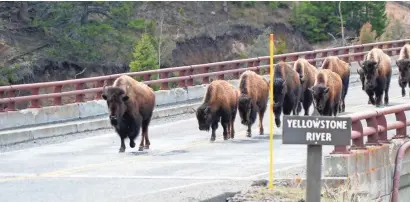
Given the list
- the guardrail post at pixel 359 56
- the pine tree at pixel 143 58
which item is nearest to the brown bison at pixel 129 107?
the guardrail post at pixel 359 56

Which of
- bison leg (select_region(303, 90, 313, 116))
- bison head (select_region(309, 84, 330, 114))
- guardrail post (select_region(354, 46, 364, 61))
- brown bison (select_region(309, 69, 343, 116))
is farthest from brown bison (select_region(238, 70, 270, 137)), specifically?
guardrail post (select_region(354, 46, 364, 61))

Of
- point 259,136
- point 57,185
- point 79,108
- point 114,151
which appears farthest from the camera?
point 79,108

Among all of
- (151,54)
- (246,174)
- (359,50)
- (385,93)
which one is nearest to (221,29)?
(151,54)

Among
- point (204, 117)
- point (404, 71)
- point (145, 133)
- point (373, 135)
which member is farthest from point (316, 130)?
point (404, 71)

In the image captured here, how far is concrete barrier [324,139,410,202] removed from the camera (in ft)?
49.0

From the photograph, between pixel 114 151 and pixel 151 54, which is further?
pixel 151 54

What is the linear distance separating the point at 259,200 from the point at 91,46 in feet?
114

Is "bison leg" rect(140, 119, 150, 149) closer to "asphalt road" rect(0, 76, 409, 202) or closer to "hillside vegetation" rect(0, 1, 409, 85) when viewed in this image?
"asphalt road" rect(0, 76, 409, 202)

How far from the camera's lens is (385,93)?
29.7 metres

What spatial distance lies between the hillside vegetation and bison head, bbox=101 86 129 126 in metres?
21.5

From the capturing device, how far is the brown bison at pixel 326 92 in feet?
78.2

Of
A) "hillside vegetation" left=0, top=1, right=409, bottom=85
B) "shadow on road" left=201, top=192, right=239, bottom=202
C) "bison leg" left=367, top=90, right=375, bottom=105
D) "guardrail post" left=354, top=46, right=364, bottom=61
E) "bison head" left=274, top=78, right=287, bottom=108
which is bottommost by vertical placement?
"shadow on road" left=201, top=192, right=239, bottom=202

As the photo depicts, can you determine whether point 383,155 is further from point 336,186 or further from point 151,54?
point 151,54

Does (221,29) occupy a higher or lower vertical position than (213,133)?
higher
